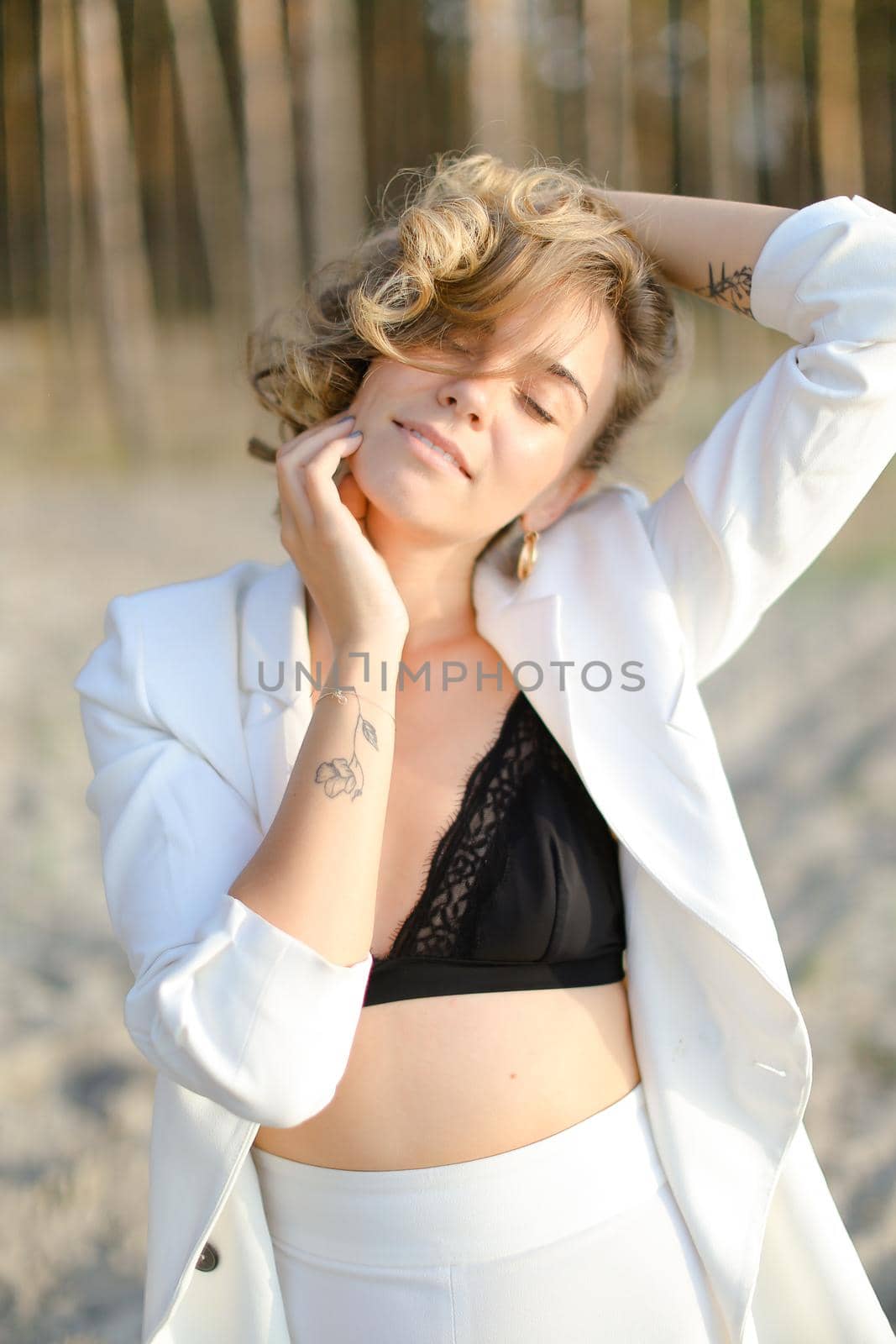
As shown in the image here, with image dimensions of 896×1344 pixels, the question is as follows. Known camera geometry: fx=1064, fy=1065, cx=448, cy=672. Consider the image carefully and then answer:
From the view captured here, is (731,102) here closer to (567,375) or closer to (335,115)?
(335,115)

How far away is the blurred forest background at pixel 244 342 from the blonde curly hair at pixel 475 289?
1219 mm

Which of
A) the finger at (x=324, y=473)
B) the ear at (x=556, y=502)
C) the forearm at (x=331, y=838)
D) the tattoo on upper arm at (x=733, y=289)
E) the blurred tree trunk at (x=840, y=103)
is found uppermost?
the blurred tree trunk at (x=840, y=103)

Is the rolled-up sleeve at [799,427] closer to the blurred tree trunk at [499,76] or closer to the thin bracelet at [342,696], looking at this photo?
the thin bracelet at [342,696]

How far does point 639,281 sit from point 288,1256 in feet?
4.58

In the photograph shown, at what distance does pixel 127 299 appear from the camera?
327cm

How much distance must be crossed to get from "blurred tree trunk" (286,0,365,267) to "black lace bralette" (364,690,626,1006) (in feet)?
6.79

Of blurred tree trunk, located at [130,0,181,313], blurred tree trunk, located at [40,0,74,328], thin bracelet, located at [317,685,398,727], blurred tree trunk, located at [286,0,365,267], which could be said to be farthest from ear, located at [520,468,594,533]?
blurred tree trunk, located at [40,0,74,328]

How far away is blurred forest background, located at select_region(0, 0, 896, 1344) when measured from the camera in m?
2.99

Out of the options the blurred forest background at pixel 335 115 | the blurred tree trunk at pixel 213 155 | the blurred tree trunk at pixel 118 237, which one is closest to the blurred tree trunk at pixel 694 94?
the blurred forest background at pixel 335 115

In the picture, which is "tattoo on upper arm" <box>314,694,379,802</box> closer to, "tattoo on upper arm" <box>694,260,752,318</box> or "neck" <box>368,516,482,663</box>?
"neck" <box>368,516,482,663</box>

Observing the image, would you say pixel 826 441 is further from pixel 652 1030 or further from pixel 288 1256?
pixel 288 1256

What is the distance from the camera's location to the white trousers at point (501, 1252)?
1.23 m

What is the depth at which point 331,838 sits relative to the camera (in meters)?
1.17

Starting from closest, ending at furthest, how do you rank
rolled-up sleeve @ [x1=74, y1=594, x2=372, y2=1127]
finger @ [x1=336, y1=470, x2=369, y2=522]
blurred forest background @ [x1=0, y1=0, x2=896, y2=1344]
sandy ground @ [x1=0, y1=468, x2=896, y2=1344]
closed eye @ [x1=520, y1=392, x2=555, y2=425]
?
rolled-up sleeve @ [x1=74, y1=594, x2=372, y2=1127] < closed eye @ [x1=520, y1=392, x2=555, y2=425] < finger @ [x1=336, y1=470, x2=369, y2=522] < sandy ground @ [x1=0, y1=468, x2=896, y2=1344] < blurred forest background @ [x1=0, y1=0, x2=896, y2=1344]
